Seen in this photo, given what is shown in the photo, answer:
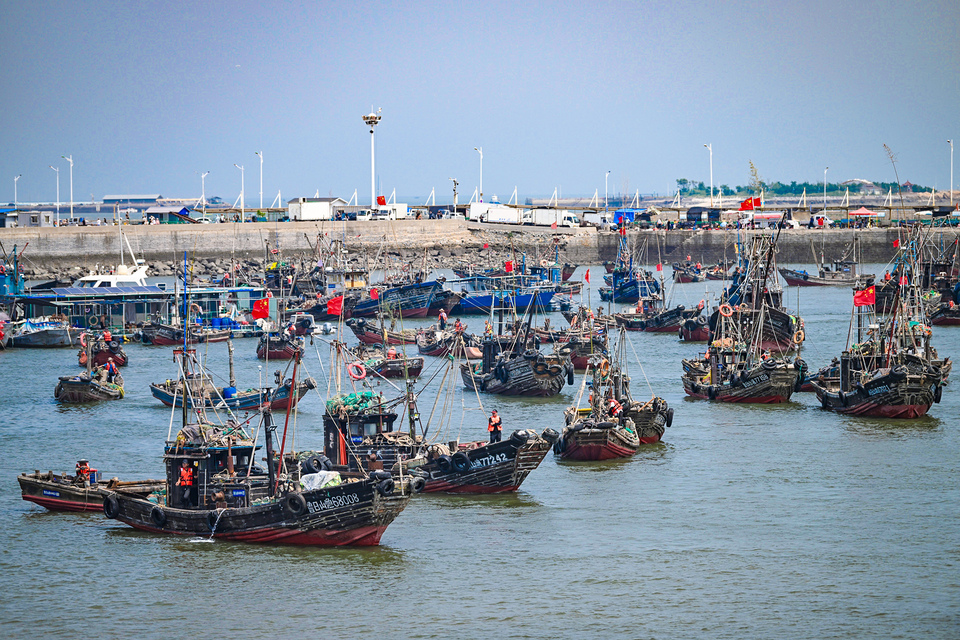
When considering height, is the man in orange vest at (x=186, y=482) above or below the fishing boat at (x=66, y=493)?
above

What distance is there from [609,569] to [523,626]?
4073 mm

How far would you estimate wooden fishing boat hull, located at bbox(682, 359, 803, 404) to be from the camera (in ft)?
169

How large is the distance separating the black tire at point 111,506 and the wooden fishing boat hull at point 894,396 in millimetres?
28369

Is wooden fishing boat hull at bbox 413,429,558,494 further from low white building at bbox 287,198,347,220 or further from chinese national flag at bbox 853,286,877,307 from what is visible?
low white building at bbox 287,198,347,220

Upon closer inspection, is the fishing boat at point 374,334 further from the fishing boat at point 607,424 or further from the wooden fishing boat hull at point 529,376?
the fishing boat at point 607,424

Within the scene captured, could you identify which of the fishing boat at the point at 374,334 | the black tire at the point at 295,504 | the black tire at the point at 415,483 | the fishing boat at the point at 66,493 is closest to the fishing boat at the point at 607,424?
the black tire at the point at 415,483

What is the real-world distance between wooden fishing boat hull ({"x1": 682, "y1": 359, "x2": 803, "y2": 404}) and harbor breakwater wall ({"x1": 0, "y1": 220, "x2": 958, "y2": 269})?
234 ft

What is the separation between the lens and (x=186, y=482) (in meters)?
31.3

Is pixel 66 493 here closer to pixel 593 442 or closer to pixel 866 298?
pixel 593 442

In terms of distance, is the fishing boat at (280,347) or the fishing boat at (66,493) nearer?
the fishing boat at (66,493)

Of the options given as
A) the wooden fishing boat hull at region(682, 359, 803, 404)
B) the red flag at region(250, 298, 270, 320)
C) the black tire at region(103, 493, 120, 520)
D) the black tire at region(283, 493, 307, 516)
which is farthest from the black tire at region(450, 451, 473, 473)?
the wooden fishing boat hull at region(682, 359, 803, 404)

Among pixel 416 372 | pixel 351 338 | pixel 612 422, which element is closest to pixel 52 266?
pixel 351 338

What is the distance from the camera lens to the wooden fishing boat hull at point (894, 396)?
154 ft

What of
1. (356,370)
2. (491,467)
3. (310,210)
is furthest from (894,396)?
(310,210)
